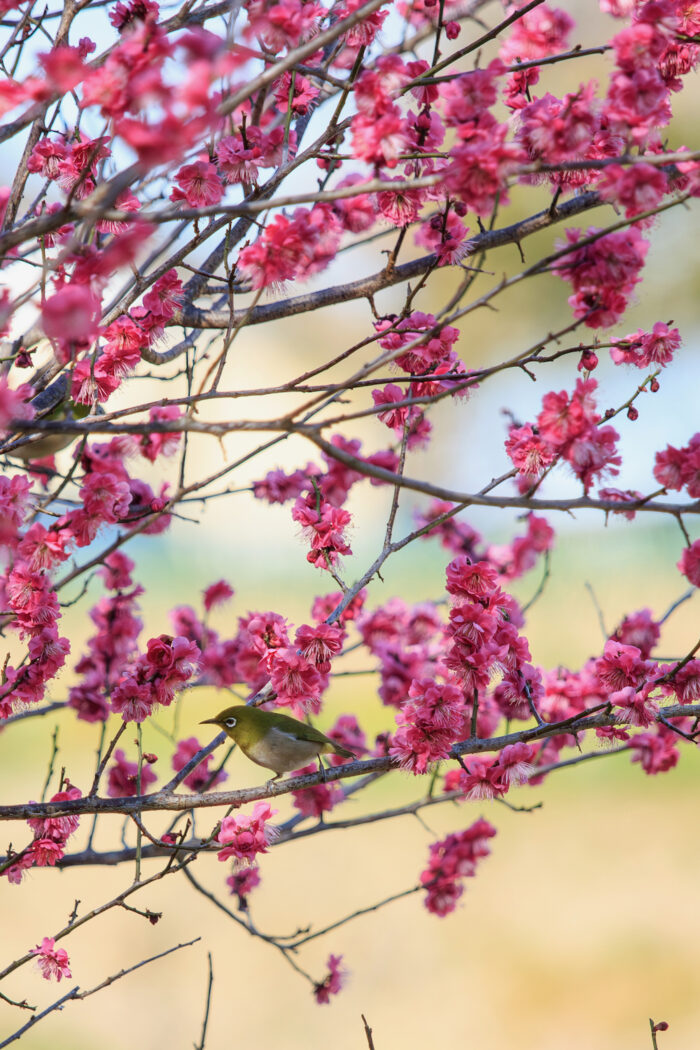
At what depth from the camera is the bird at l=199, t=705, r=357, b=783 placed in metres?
2.89

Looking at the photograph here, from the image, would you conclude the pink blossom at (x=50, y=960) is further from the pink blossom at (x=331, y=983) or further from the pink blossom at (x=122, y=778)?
the pink blossom at (x=331, y=983)

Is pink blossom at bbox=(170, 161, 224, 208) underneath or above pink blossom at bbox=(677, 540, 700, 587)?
above

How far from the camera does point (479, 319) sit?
20.2 meters

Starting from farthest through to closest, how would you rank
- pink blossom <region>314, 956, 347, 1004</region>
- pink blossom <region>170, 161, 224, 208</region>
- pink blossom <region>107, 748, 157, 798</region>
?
pink blossom <region>314, 956, 347, 1004</region> → pink blossom <region>107, 748, 157, 798</region> → pink blossom <region>170, 161, 224, 208</region>

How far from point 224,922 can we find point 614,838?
3.74 metres

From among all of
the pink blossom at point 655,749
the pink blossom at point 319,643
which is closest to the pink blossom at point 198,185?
the pink blossom at point 319,643

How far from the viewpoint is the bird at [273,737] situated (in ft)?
9.50

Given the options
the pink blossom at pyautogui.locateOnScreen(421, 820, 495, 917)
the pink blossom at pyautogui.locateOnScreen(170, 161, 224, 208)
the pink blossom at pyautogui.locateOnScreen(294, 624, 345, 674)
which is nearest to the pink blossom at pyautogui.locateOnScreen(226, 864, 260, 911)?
the pink blossom at pyautogui.locateOnScreen(421, 820, 495, 917)

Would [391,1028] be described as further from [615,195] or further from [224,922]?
[615,195]

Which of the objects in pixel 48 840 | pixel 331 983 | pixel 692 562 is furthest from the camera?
pixel 331 983

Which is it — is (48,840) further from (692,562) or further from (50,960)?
(692,562)

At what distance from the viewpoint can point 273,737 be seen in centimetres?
295

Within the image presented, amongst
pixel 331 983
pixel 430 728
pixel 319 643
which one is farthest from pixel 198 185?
pixel 331 983

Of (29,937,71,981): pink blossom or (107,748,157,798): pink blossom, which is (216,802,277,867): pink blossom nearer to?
(29,937,71,981): pink blossom
